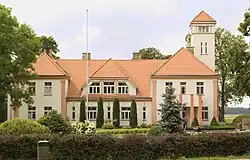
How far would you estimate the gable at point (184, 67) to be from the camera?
56287mm

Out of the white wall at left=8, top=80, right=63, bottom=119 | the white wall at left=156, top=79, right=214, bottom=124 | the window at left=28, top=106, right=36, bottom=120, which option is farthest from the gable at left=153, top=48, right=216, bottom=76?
the window at left=28, top=106, right=36, bottom=120

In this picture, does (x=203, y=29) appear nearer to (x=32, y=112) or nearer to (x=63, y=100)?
(x=63, y=100)

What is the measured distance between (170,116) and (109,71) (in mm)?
25032

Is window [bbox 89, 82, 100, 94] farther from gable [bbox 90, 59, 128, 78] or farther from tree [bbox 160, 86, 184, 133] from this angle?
tree [bbox 160, 86, 184, 133]

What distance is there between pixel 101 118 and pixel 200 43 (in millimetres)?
15027

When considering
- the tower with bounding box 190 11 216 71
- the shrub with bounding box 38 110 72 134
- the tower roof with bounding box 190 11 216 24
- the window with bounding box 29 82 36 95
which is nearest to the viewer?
the shrub with bounding box 38 110 72 134

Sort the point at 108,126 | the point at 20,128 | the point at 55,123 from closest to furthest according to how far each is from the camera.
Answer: the point at 20,128
the point at 55,123
the point at 108,126

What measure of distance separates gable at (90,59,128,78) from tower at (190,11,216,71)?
957cm

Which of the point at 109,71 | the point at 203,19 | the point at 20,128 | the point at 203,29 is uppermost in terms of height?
the point at 203,19

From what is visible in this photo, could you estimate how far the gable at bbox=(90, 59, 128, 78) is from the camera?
5678 centimetres

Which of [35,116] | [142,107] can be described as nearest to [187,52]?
[142,107]

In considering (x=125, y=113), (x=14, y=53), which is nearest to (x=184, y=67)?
(x=125, y=113)

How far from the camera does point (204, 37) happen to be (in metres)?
61.1

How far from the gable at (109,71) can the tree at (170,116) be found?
23.5 meters
